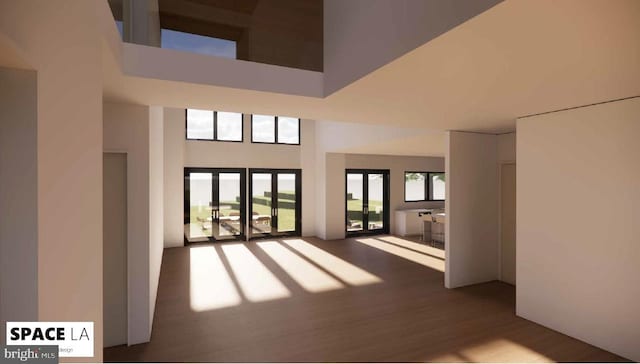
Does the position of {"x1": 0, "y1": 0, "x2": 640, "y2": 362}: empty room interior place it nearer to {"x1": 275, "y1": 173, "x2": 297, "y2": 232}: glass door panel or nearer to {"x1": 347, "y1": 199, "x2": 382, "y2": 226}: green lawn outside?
{"x1": 275, "y1": 173, "x2": 297, "y2": 232}: glass door panel

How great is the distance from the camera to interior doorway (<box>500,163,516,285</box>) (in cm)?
552

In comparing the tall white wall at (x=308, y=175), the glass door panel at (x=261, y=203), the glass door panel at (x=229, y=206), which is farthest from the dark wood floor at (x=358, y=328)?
the tall white wall at (x=308, y=175)

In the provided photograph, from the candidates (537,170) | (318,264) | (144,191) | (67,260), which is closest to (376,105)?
(537,170)

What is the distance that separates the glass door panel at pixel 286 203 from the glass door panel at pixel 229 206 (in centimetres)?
118

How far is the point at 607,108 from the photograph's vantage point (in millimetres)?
3316

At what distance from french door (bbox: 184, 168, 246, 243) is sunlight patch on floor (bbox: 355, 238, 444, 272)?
363 centimetres

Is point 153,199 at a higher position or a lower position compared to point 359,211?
higher

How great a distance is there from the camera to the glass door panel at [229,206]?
9062 millimetres

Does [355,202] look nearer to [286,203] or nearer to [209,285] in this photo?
[286,203]

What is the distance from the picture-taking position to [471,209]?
550 centimetres

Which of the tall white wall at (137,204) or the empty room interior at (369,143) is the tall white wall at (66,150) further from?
the tall white wall at (137,204)

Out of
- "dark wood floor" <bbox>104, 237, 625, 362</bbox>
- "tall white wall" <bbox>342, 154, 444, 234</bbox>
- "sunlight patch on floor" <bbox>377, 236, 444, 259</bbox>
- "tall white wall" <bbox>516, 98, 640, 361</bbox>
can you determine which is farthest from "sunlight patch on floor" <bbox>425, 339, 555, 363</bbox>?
"tall white wall" <bbox>342, 154, 444, 234</bbox>

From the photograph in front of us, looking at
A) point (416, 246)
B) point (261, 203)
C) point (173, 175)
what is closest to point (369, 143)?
point (416, 246)

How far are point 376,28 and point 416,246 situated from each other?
7.23 meters
